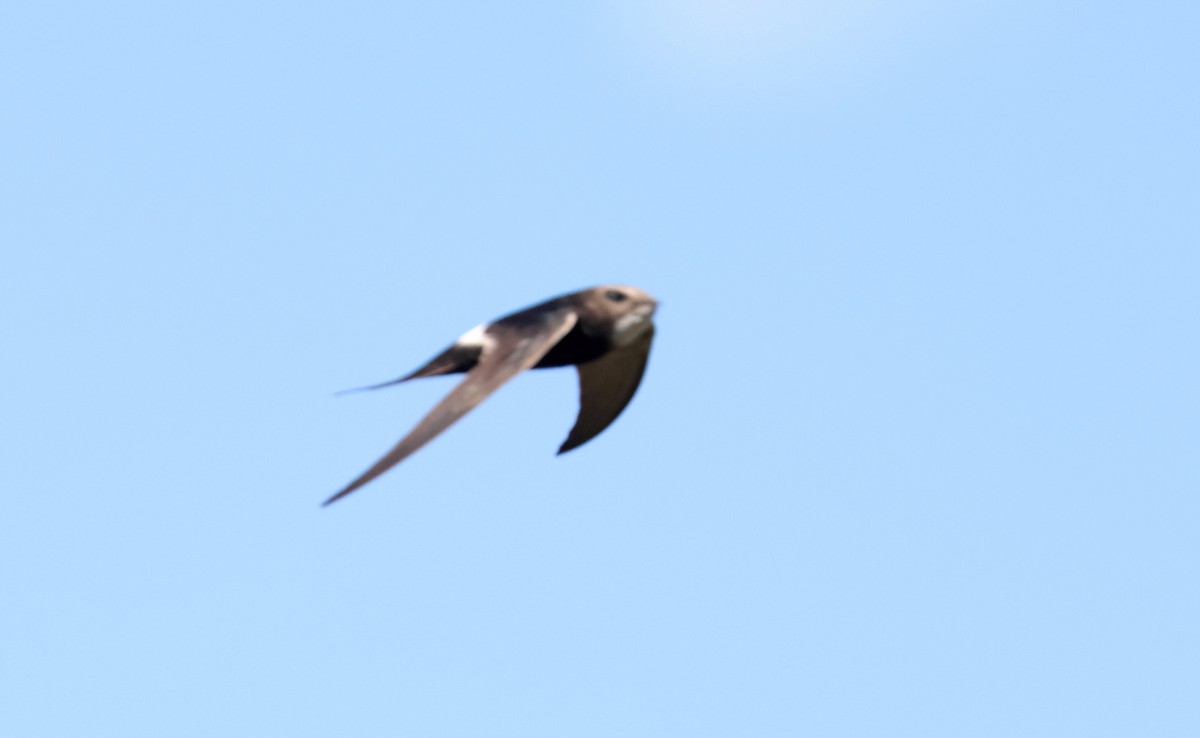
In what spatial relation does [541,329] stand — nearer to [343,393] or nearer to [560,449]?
[343,393]

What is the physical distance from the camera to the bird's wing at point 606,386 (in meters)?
14.6

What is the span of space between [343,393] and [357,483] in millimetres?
2555

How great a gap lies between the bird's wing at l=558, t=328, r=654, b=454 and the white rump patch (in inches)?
54.7

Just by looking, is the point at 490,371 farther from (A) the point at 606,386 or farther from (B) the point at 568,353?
(A) the point at 606,386

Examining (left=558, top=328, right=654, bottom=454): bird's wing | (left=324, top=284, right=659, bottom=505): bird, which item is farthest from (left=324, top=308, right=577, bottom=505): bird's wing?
(left=558, top=328, right=654, bottom=454): bird's wing

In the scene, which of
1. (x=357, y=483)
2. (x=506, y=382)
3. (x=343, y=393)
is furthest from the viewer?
(x=343, y=393)

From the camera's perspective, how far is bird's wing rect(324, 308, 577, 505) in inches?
401

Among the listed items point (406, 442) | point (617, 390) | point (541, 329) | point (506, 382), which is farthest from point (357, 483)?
point (617, 390)

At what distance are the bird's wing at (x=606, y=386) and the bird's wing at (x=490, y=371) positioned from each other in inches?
60.2

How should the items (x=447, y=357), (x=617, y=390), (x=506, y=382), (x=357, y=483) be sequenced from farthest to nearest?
1. (x=617, y=390)
2. (x=447, y=357)
3. (x=506, y=382)
4. (x=357, y=483)

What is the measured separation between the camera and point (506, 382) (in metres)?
11.4

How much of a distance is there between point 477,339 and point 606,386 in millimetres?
2141

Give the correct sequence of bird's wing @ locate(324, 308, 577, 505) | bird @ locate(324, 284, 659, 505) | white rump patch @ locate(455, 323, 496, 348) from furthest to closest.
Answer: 1. white rump patch @ locate(455, 323, 496, 348)
2. bird @ locate(324, 284, 659, 505)
3. bird's wing @ locate(324, 308, 577, 505)

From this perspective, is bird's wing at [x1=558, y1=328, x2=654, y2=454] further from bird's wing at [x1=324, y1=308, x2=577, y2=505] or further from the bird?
bird's wing at [x1=324, y1=308, x2=577, y2=505]
